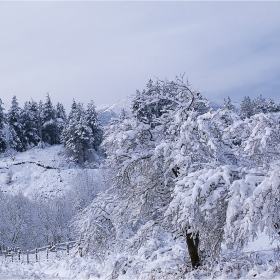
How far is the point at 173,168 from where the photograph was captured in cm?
927

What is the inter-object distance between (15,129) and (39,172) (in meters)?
13.1

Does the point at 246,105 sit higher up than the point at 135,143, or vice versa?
the point at 246,105

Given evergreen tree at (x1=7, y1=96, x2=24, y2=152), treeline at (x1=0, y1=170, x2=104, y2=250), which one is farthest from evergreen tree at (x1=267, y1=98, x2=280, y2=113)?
evergreen tree at (x1=7, y1=96, x2=24, y2=152)

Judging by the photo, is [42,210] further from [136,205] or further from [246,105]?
[246,105]

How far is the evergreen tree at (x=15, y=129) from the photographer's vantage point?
61188 mm

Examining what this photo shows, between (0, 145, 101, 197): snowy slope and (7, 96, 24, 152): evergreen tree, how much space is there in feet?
7.39

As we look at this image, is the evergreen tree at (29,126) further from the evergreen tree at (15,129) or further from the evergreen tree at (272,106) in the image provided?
the evergreen tree at (272,106)

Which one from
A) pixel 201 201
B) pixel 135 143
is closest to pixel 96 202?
pixel 135 143

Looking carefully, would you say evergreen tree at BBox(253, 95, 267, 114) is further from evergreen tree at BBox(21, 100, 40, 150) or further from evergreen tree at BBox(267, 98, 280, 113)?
evergreen tree at BBox(21, 100, 40, 150)

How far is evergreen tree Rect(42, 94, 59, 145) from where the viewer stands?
65.1 m

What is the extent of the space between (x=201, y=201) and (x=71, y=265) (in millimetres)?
13861

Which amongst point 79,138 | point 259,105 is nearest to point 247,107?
point 259,105

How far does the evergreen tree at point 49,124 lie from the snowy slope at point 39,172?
5727mm

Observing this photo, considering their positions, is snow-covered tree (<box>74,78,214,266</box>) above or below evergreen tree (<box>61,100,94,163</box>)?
below
